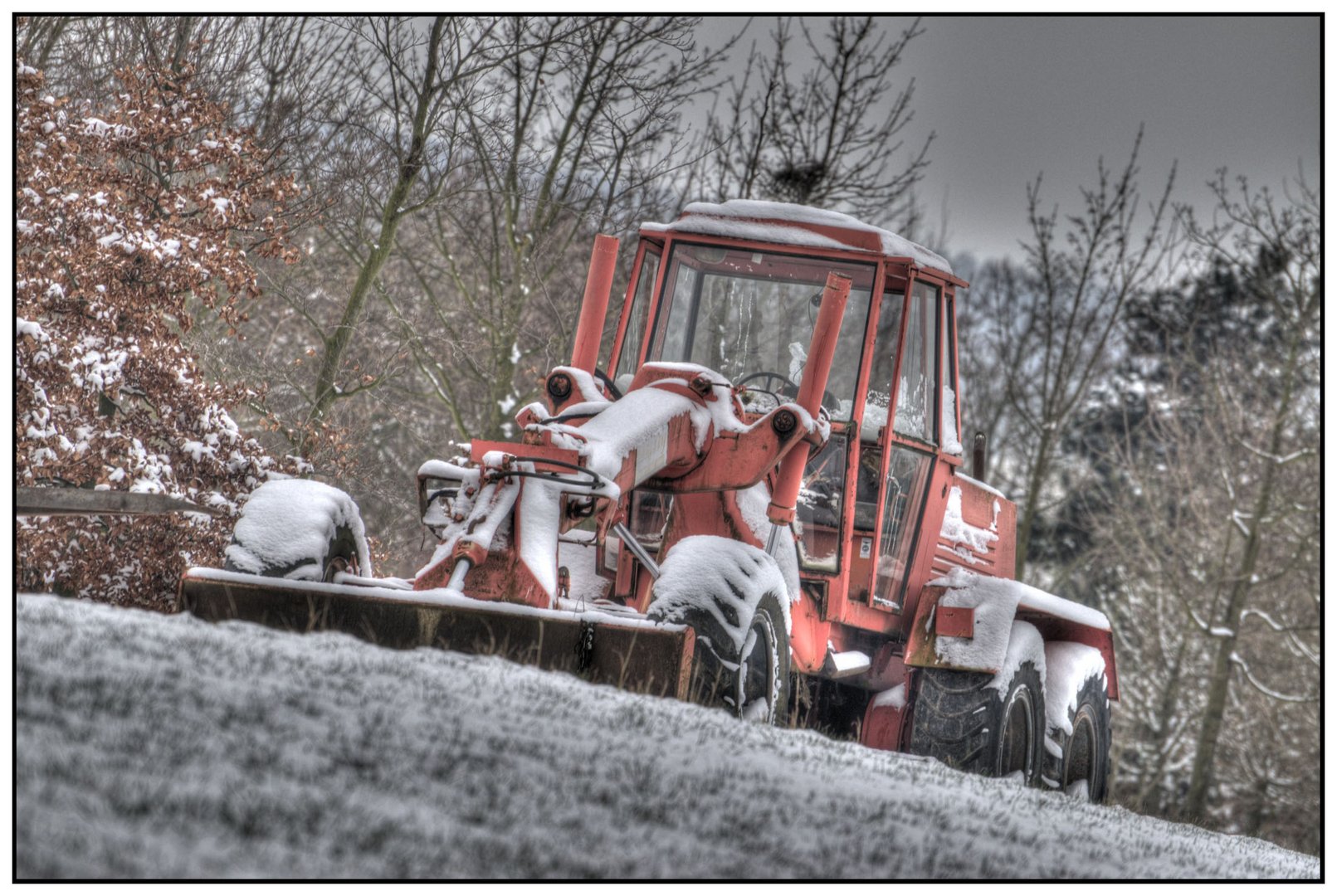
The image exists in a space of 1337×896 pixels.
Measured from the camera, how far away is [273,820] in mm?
3811

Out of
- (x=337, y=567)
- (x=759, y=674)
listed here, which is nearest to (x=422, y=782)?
(x=759, y=674)

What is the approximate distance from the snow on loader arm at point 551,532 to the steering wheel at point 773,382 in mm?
756

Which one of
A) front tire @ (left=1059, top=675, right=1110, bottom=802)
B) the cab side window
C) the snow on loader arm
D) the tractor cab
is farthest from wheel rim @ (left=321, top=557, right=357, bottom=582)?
front tire @ (left=1059, top=675, right=1110, bottom=802)

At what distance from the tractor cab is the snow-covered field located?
1.99 metres

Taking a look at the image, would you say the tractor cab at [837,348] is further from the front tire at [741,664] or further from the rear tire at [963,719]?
the front tire at [741,664]

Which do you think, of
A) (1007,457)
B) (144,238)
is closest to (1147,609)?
(1007,457)

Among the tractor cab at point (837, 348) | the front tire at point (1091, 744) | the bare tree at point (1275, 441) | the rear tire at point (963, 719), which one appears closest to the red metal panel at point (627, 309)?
the tractor cab at point (837, 348)

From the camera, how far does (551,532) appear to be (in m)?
6.39

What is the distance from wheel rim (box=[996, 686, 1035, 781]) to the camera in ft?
27.6

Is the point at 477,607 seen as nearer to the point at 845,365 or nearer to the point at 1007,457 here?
the point at 845,365

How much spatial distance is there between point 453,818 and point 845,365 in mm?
4443

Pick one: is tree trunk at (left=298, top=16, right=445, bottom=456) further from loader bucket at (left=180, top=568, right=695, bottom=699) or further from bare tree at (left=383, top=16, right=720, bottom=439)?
loader bucket at (left=180, top=568, right=695, bottom=699)

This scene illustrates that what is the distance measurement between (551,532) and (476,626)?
55 centimetres

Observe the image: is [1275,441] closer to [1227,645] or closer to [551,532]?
[1227,645]
